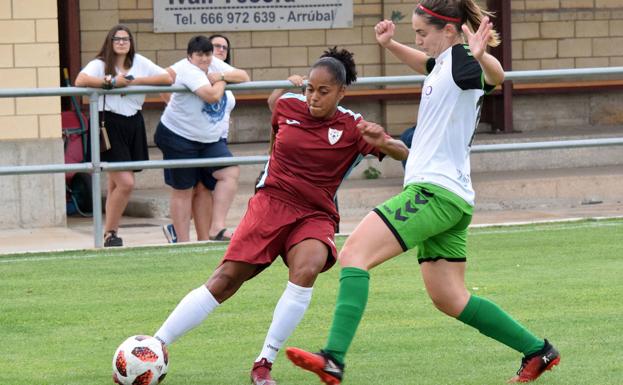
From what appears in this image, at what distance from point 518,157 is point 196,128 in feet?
22.9

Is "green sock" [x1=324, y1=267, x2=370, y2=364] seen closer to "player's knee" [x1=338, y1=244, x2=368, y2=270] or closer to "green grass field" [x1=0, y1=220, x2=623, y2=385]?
"player's knee" [x1=338, y1=244, x2=368, y2=270]

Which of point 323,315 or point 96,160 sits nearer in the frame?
point 323,315

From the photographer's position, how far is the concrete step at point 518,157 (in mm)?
16797

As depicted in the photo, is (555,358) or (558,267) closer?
(555,358)

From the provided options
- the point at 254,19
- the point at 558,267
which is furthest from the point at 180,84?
the point at 254,19

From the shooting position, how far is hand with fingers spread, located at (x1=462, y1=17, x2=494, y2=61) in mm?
A: 5762

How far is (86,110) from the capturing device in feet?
53.9

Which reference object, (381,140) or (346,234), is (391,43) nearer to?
(381,140)

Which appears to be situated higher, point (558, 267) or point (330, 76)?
point (330, 76)

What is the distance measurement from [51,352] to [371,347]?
158 centimetres

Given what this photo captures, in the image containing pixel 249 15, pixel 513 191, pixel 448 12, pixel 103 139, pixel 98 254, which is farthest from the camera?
pixel 249 15

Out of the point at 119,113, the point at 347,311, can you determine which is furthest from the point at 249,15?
the point at 347,311

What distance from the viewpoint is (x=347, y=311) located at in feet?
19.0

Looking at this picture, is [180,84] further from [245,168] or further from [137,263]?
[245,168]
